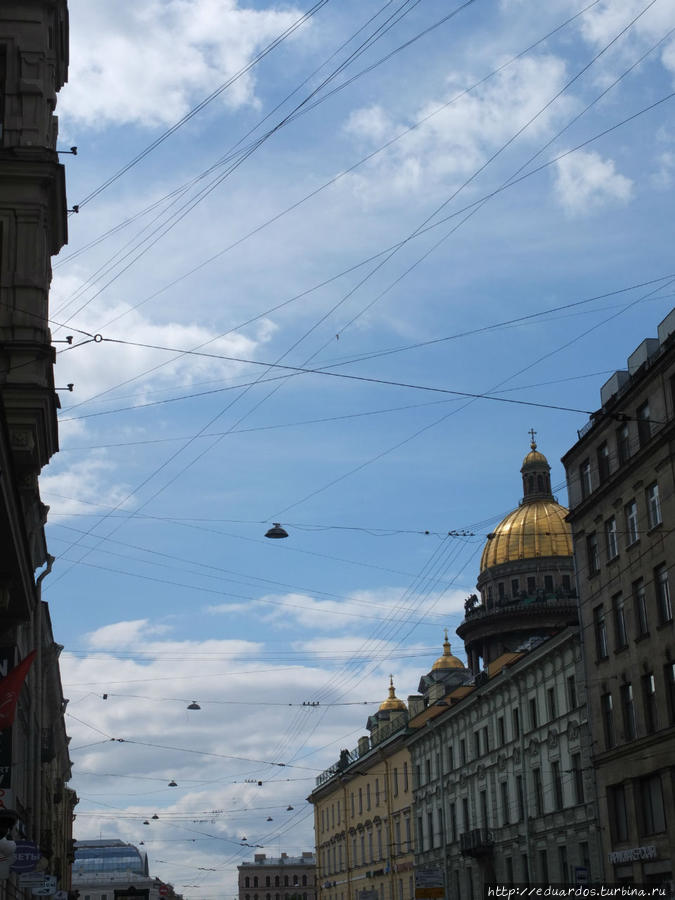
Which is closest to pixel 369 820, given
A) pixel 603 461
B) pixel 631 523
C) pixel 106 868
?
pixel 603 461

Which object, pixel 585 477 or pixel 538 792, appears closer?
pixel 585 477

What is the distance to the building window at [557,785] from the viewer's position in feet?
148

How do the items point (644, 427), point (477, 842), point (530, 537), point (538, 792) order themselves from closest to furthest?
point (644, 427)
point (538, 792)
point (477, 842)
point (530, 537)

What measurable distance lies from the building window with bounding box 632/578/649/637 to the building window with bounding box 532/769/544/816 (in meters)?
11.3

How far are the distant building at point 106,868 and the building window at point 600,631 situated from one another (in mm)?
108683

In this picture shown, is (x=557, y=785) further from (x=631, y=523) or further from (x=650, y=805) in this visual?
(x=631, y=523)

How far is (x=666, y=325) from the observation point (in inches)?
1508

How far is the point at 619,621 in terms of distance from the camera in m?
40.7

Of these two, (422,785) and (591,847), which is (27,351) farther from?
(422,785)

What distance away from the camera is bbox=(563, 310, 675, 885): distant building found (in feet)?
118

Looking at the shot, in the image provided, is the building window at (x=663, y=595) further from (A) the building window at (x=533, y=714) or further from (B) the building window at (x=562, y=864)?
(A) the building window at (x=533, y=714)

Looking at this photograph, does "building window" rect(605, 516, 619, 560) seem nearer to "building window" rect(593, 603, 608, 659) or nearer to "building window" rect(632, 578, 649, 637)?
"building window" rect(593, 603, 608, 659)

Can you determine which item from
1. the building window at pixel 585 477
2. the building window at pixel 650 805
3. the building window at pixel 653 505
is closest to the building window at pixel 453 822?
→ the building window at pixel 585 477

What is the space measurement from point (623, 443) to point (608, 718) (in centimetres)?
896
